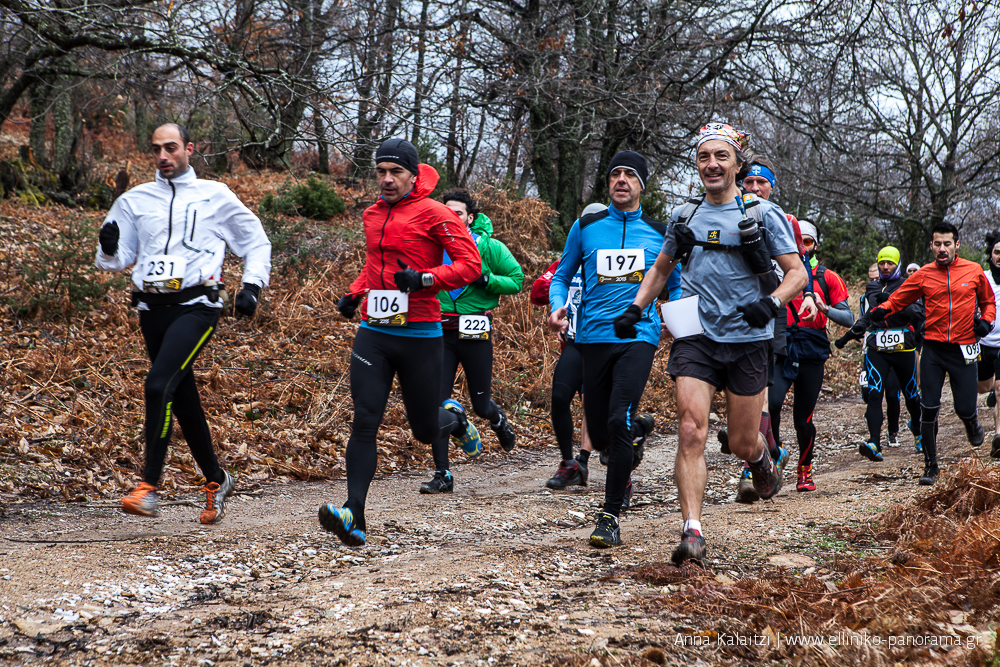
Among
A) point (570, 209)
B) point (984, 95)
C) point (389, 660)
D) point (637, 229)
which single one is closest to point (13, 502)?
point (389, 660)

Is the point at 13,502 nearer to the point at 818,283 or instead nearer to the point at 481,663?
the point at 481,663

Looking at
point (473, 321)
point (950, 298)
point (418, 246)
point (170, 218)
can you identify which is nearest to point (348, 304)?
point (418, 246)

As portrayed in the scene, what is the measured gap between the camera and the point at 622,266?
528 cm

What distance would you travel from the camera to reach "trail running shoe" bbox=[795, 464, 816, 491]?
6.67m

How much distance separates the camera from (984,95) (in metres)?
22.5

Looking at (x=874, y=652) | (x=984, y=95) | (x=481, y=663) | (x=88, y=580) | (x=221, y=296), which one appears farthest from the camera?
(x=984, y=95)

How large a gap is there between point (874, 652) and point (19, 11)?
29.5 feet

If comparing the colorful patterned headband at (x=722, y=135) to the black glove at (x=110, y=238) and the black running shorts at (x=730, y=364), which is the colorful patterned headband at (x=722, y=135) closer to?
the black running shorts at (x=730, y=364)

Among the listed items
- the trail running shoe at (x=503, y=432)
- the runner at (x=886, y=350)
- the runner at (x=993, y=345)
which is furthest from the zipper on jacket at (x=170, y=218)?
the runner at (x=993, y=345)

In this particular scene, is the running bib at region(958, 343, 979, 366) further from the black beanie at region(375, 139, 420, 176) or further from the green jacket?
the black beanie at region(375, 139, 420, 176)

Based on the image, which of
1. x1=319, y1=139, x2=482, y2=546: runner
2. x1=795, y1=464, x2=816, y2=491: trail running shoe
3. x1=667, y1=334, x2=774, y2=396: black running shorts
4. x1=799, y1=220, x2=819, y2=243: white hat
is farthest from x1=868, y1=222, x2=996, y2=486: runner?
x1=319, y1=139, x2=482, y2=546: runner

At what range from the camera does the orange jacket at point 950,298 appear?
7172 mm

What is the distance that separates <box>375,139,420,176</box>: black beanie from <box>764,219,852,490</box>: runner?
3.57m

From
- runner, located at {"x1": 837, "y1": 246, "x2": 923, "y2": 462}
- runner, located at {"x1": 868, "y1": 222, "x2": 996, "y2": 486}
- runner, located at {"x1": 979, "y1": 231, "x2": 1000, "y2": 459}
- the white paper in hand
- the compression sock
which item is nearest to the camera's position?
the compression sock
